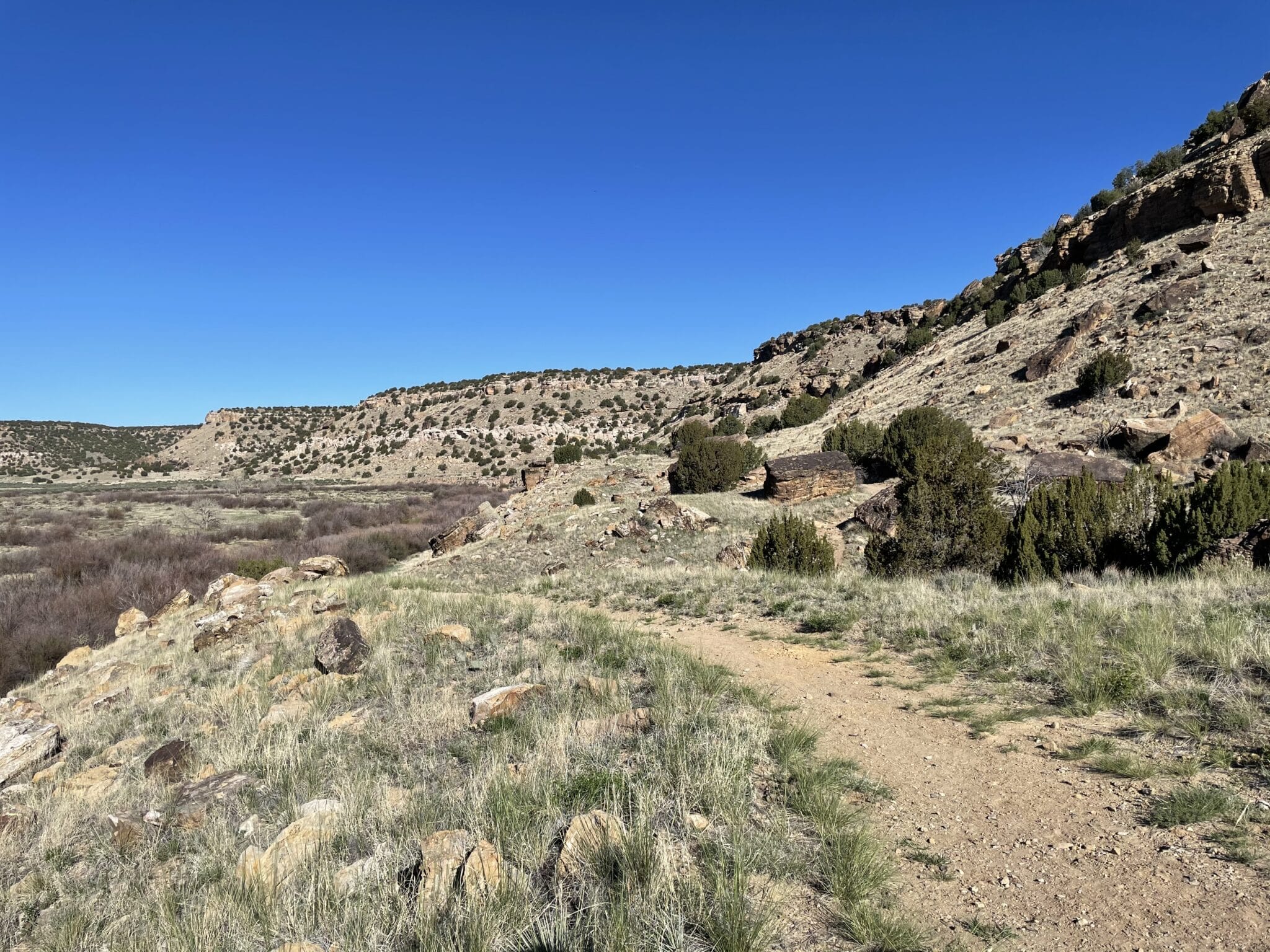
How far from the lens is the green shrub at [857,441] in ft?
66.7

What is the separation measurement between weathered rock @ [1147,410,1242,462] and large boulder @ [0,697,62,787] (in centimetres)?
2018

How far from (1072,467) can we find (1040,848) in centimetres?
1398

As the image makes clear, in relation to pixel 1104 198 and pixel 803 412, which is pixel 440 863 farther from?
pixel 1104 198

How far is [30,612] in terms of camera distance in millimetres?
13820

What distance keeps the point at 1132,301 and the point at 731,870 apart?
1100 inches

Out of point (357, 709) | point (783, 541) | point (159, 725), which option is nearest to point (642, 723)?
point (357, 709)

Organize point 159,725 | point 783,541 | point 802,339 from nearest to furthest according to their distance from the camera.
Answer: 1. point 159,725
2. point 783,541
3. point 802,339

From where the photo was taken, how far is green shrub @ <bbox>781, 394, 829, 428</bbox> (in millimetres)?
32344

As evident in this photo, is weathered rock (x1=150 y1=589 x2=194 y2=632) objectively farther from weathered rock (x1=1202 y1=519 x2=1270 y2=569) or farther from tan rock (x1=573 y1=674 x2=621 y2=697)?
weathered rock (x1=1202 y1=519 x2=1270 y2=569)

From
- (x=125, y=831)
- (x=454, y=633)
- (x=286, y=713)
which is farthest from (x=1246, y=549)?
(x=125, y=831)

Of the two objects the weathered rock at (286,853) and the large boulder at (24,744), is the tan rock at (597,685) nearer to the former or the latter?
the weathered rock at (286,853)

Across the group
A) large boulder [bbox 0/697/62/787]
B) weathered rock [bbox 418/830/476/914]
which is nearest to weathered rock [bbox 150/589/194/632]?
large boulder [bbox 0/697/62/787]

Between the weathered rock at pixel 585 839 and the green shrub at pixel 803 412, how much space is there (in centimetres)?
2998

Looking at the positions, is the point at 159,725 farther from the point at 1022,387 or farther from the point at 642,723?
the point at 1022,387
